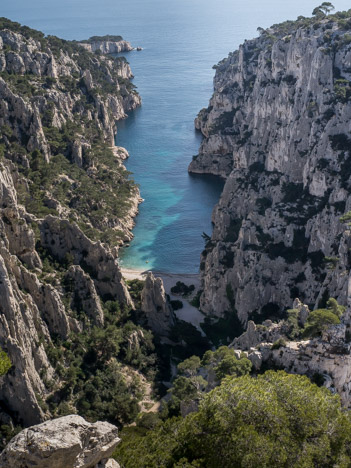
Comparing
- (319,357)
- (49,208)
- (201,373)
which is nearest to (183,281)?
(49,208)

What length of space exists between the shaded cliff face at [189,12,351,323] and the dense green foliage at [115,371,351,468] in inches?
858

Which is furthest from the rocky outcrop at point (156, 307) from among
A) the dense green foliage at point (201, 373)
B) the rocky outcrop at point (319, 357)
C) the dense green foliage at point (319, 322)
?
the dense green foliage at point (319, 322)

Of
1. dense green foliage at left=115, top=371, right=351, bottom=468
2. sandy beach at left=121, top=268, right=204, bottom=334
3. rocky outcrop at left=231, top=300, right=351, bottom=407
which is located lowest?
sandy beach at left=121, top=268, right=204, bottom=334

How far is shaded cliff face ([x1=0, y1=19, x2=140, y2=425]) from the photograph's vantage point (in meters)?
45.0

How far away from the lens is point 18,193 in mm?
62594

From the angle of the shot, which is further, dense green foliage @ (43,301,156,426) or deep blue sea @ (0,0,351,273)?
deep blue sea @ (0,0,351,273)

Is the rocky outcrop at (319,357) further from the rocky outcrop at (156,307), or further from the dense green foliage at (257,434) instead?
the rocky outcrop at (156,307)

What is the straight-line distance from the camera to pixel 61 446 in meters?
21.2

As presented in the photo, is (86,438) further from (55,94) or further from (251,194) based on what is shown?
(55,94)

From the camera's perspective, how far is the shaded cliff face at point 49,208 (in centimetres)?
4503

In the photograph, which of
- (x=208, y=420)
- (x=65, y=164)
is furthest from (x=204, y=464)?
(x=65, y=164)

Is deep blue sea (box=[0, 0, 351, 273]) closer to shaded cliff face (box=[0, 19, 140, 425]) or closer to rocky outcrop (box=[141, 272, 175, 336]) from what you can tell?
shaded cliff face (box=[0, 19, 140, 425])

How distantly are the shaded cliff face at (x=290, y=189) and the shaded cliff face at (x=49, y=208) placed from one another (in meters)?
12.9

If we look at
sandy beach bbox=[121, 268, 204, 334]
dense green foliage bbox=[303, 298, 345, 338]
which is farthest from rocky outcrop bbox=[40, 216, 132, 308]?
dense green foliage bbox=[303, 298, 345, 338]
